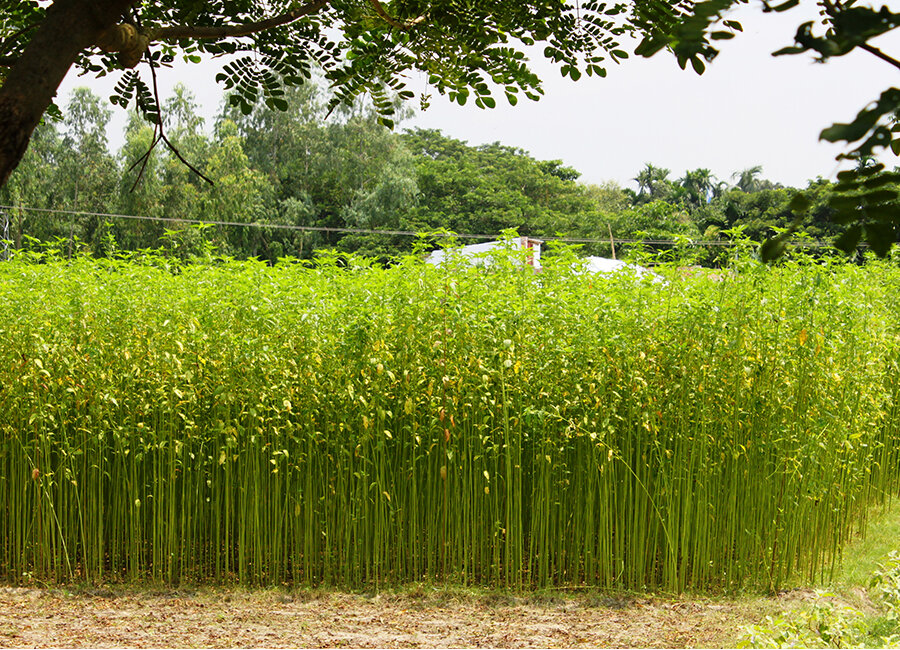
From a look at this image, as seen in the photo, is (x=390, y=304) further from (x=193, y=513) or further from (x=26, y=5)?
(x=26, y=5)

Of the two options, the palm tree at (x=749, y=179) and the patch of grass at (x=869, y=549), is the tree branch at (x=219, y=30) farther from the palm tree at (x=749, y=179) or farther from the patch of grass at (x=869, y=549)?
the palm tree at (x=749, y=179)

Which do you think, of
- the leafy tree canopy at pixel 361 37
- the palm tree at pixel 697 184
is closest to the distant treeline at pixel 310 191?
the palm tree at pixel 697 184

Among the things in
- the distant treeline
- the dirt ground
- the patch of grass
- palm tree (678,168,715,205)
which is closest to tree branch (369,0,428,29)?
the dirt ground

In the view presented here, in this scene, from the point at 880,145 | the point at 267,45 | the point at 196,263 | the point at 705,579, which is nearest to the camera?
the point at 880,145

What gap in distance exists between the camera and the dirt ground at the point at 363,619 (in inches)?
129

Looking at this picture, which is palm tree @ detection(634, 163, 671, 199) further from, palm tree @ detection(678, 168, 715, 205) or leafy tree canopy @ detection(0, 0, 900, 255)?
leafy tree canopy @ detection(0, 0, 900, 255)

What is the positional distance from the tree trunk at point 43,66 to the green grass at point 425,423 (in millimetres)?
2376

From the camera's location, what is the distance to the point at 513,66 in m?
1.83

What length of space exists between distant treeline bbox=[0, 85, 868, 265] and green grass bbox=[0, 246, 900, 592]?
16.8m

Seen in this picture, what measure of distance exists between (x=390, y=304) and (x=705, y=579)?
6.73 ft

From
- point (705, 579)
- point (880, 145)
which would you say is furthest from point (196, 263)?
point (880, 145)

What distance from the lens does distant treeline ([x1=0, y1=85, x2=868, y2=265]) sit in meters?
22.0

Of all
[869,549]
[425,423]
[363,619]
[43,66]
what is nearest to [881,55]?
[43,66]

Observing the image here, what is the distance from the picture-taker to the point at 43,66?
1.14m
